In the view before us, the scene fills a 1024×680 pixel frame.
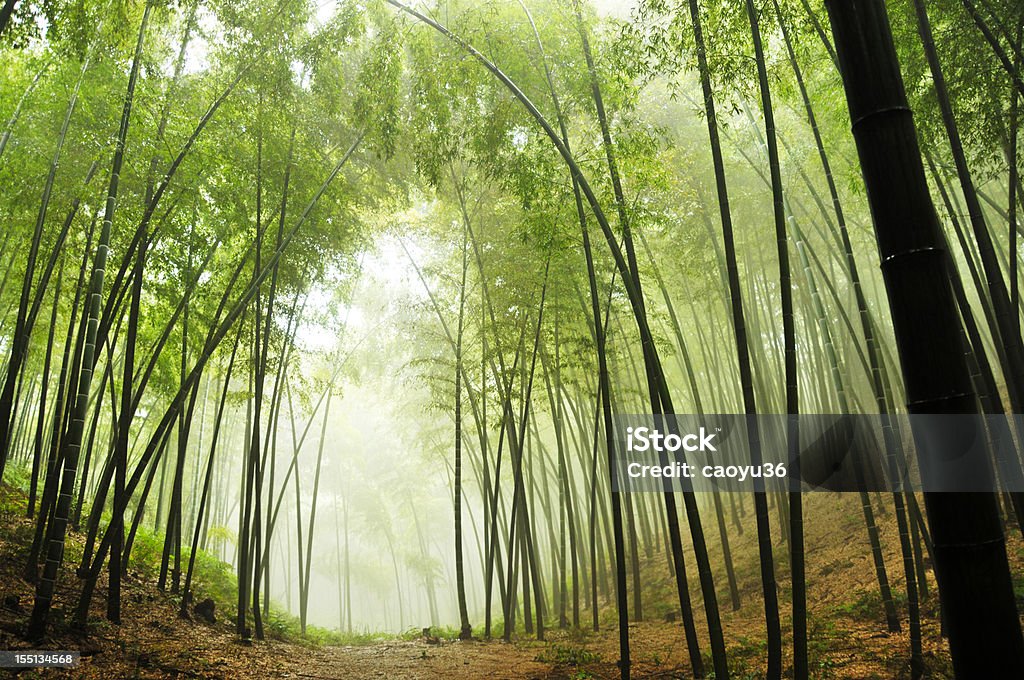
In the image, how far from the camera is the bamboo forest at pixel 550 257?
2578mm

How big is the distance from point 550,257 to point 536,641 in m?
4.48

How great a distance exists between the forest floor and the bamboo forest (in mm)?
44

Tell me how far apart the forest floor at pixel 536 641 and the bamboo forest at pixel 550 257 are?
4 cm

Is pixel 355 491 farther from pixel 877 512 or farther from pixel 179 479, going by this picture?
pixel 877 512

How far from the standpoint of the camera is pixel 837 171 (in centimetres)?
635

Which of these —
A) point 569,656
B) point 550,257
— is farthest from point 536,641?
point 550,257

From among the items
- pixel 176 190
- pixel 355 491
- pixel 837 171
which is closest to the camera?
pixel 176 190

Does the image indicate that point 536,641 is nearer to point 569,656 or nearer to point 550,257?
point 569,656

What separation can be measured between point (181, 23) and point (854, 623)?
728cm

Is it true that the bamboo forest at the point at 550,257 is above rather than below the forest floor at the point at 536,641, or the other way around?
above

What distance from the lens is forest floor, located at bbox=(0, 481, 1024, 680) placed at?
144 inches

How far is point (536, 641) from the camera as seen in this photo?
21.4 feet

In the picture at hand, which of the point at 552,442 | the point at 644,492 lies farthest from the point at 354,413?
the point at 644,492

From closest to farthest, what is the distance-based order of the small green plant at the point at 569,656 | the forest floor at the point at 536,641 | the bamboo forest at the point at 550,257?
the bamboo forest at the point at 550,257, the forest floor at the point at 536,641, the small green plant at the point at 569,656
